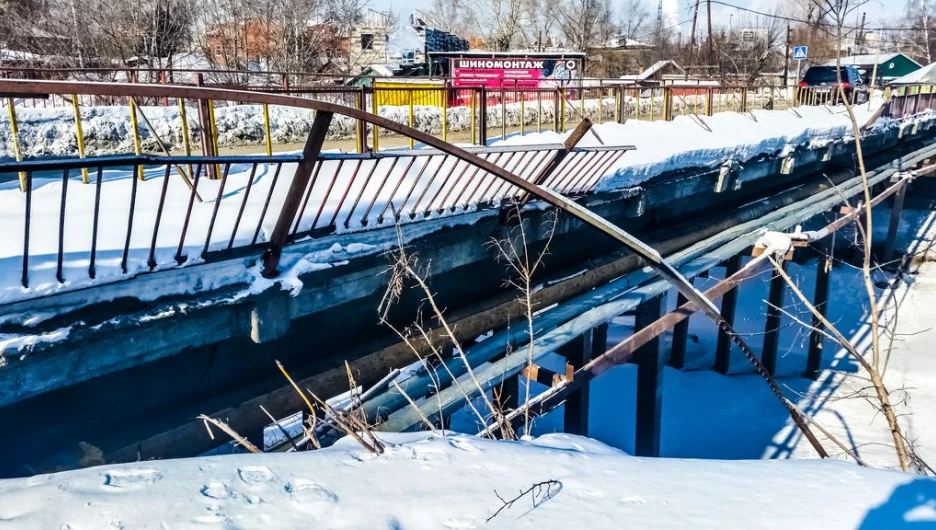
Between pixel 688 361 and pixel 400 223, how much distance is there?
795cm

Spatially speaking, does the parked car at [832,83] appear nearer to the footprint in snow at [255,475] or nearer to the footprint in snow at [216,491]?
the footprint in snow at [255,475]

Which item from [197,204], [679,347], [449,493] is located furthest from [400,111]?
[449,493]

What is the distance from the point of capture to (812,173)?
46.0ft

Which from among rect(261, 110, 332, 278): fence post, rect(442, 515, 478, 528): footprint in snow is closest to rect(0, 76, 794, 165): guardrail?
rect(261, 110, 332, 278): fence post

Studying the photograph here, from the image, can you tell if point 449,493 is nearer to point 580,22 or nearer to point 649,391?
point 649,391

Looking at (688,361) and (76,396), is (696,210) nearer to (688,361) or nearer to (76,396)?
(688,361)

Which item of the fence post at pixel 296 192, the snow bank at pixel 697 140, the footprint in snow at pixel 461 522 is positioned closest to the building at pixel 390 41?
the snow bank at pixel 697 140

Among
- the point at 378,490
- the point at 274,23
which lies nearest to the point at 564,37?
the point at 274,23

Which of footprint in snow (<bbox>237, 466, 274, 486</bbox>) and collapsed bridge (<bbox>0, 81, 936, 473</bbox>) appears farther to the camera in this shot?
collapsed bridge (<bbox>0, 81, 936, 473</bbox>)

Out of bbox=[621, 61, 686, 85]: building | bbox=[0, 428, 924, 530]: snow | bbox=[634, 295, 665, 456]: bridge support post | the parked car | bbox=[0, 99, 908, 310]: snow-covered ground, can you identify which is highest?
bbox=[621, 61, 686, 85]: building

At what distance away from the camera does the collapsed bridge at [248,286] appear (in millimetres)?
3318

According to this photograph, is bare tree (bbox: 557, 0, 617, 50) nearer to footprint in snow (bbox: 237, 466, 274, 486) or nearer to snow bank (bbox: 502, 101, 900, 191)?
snow bank (bbox: 502, 101, 900, 191)

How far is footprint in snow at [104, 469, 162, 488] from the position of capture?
7.94ft

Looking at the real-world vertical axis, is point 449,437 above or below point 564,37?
below
